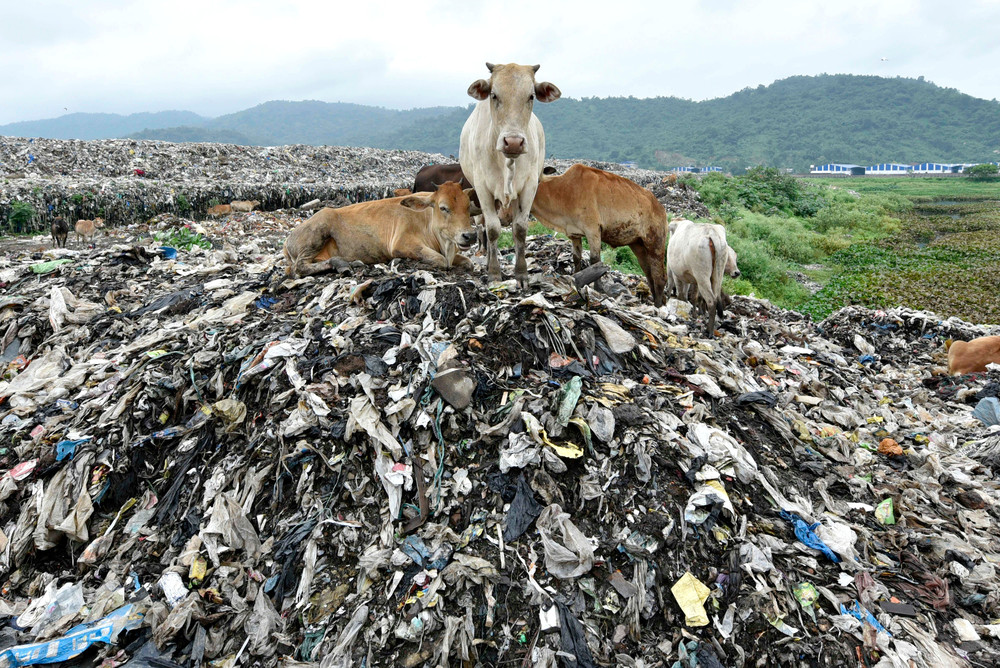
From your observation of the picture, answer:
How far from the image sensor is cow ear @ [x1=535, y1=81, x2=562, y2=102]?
15.4 feet

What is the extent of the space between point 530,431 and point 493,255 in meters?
2.39

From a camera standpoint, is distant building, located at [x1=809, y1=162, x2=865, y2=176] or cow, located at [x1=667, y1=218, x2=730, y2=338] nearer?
cow, located at [x1=667, y1=218, x2=730, y2=338]

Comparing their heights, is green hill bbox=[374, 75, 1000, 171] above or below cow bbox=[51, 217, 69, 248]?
above

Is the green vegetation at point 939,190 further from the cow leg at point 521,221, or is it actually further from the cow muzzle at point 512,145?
the cow muzzle at point 512,145

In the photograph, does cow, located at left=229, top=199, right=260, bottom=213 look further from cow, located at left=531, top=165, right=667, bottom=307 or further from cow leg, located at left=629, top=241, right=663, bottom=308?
cow leg, located at left=629, top=241, right=663, bottom=308

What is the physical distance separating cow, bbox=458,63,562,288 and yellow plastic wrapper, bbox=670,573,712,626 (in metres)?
2.90

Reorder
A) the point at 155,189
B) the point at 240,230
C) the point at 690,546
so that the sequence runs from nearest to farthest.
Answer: the point at 690,546 → the point at 240,230 → the point at 155,189

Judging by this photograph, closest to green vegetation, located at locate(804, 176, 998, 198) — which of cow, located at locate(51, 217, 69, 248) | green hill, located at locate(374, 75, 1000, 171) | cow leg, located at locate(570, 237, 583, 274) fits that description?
green hill, located at locate(374, 75, 1000, 171)

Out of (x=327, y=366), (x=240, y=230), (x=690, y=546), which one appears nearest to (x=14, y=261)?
(x=240, y=230)

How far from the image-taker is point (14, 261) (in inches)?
331

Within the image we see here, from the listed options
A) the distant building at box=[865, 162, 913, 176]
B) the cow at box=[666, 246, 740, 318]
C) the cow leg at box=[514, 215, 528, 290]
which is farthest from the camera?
the distant building at box=[865, 162, 913, 176]

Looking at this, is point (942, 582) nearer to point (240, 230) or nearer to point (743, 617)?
point (743, 617)

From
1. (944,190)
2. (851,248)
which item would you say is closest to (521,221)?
(851,248)

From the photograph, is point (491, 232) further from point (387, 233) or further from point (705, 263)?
point (705, 263)
